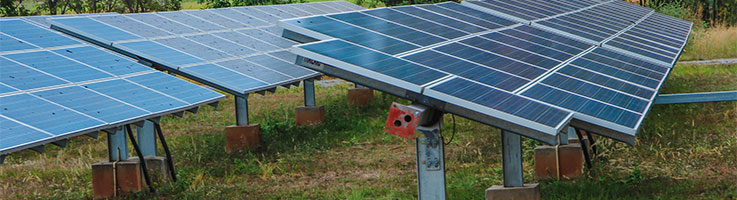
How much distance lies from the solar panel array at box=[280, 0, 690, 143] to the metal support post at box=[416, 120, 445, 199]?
0.44 meters

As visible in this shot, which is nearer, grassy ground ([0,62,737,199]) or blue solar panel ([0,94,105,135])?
blue solar panel ([0,94,105,135])

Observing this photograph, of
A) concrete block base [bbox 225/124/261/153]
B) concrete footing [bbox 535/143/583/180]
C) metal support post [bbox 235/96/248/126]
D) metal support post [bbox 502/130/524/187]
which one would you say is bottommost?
concrete block base [bbox 225/124/261/153]

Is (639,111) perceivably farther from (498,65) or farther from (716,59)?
(716,59)

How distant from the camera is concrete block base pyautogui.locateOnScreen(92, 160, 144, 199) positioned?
10750 mm

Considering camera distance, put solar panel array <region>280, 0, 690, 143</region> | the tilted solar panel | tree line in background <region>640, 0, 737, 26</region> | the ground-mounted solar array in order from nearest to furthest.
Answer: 1. the tilted solar panel
2. solar panel array <region>280, 0, 690, 143</region>
3. the ground-mounted solar array
4. tree line in background <region>640, 0, 737, 26</region>

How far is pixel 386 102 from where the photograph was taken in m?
18.7

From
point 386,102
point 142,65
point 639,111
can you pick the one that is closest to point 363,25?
point 639,111

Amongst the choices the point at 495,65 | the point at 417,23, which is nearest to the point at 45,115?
the point at 417,23

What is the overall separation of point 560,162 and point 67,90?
261 inches

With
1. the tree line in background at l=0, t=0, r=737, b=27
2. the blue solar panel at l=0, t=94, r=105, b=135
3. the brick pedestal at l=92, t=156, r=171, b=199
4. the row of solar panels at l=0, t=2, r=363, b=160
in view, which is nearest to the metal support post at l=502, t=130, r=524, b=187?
the row of solar panels at l=0, t=2, r=363, b=160

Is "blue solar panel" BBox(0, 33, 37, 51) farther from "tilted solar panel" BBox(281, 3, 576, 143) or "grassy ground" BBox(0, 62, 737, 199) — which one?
"tilted solar panel" BBox(281, 3, 576, 143)

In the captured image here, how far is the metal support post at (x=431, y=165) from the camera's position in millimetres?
6883

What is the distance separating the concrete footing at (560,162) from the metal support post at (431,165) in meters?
4.04

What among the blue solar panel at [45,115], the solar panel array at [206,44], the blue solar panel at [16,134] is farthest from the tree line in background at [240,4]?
the blue solar panel at [16,134]
